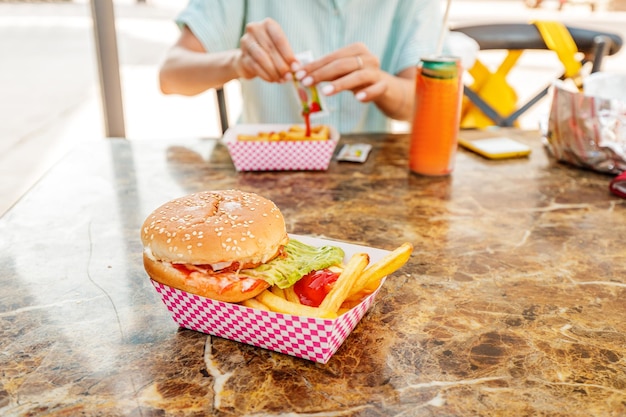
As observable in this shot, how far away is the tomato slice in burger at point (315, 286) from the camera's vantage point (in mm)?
762

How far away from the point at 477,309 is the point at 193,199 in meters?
0.47

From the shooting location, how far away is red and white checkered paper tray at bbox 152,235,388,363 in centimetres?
70

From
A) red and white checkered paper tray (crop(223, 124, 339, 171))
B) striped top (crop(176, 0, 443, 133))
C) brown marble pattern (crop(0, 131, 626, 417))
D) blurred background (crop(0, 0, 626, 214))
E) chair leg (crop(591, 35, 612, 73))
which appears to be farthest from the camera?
blurred background (crop(0, 0, 626, 214))

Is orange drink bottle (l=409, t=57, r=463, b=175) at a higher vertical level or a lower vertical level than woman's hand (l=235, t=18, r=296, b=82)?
lower

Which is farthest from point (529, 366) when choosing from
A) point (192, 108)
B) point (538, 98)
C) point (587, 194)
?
point (192, 108)

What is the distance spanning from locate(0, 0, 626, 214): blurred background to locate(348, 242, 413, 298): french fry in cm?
113

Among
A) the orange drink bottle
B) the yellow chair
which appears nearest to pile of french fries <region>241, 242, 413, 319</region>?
the orange drink bottle

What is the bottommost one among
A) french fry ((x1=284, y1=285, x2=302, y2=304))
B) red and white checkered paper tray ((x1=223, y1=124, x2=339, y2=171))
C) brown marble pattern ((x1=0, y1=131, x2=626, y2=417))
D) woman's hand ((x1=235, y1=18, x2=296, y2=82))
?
brown marble pattern ((x1=0, y1=131, x2=626, y2=417))

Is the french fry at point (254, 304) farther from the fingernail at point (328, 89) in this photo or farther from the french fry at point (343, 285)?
the fingernail at point (328, 89)

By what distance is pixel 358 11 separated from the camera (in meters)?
2.02

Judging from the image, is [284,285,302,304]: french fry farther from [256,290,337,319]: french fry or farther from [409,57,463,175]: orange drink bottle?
[409,57,463,175]: orange drink bottle

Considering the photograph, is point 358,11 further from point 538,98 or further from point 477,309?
point 477,309

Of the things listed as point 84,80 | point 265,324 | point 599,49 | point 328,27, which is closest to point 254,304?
point 265,324

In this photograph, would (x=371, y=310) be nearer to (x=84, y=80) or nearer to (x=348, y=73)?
(x=348, y=73)
